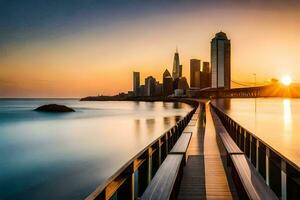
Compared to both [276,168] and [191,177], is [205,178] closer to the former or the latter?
[191,177]

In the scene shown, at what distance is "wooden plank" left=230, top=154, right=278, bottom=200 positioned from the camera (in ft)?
12.8

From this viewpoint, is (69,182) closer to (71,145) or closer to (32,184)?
(32,184)

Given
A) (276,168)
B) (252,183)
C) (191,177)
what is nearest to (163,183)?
(252,183)

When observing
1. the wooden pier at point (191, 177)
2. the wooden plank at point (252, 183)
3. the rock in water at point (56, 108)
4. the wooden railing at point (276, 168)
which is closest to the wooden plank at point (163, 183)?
the wooden pier at point (191, 177)

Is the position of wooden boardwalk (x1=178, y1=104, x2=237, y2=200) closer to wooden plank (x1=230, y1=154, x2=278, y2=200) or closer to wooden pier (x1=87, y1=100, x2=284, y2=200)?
wooden pier (x1=87, y1=100, x2=284, y2=200)

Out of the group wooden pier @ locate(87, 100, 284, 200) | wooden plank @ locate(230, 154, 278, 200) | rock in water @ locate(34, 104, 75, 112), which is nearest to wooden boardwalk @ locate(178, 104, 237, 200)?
wooden pier @ locate(87, 100, 284, 200)

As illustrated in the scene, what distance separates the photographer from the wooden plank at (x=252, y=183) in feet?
12.8

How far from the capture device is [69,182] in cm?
1438

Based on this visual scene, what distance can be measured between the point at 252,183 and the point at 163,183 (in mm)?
1327

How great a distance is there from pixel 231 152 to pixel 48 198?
329 inches

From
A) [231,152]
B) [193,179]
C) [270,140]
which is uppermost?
[231,152]

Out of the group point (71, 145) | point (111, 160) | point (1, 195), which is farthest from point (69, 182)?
point (71, 145)

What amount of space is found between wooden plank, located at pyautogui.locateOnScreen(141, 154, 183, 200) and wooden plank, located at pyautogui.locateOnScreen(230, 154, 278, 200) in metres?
1.06

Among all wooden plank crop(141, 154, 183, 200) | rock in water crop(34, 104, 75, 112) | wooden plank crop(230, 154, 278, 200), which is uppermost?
wooden plank crop(141, 154, 183, 200)
